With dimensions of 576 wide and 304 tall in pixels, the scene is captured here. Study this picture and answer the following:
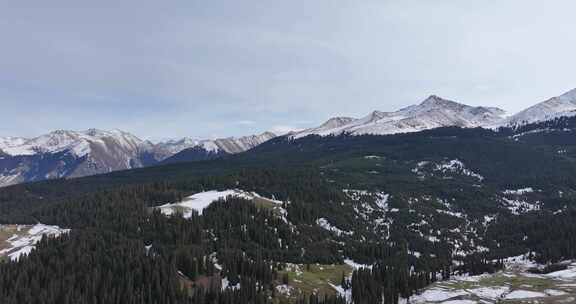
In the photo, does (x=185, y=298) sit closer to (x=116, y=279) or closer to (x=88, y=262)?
(x=116, y=279)

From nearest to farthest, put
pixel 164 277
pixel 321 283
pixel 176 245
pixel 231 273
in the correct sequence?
1. pixel 164 277
2. pixel 231 273
3. pixel 321 283
4. pixel 176 245

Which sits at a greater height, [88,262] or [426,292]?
[88,262]

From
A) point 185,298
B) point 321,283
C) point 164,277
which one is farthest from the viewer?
point 321,283

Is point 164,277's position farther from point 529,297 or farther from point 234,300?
point 529,297

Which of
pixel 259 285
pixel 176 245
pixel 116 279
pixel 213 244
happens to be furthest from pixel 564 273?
pixel 116 279

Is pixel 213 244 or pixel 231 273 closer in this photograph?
pixel 231 273

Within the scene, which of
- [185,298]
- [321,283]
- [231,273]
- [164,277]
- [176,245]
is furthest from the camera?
[176,245]

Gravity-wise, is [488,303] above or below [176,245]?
below

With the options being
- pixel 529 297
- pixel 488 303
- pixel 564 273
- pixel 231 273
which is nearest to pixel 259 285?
pixel 231 273

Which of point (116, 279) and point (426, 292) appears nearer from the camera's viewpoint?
point (116, 279)
